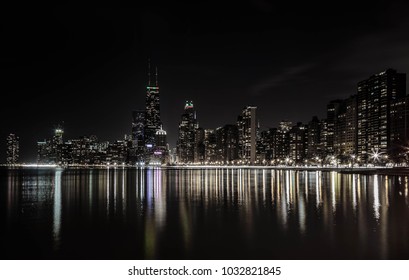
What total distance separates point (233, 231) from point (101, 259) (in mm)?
7337

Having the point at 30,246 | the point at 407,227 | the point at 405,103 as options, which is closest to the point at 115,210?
the point at 30,246

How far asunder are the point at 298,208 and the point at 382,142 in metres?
179

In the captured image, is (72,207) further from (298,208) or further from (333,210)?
(333,210)

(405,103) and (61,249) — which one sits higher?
(405,103)

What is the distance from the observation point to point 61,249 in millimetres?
18297

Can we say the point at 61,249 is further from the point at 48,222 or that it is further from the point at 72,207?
the point at 72,207
